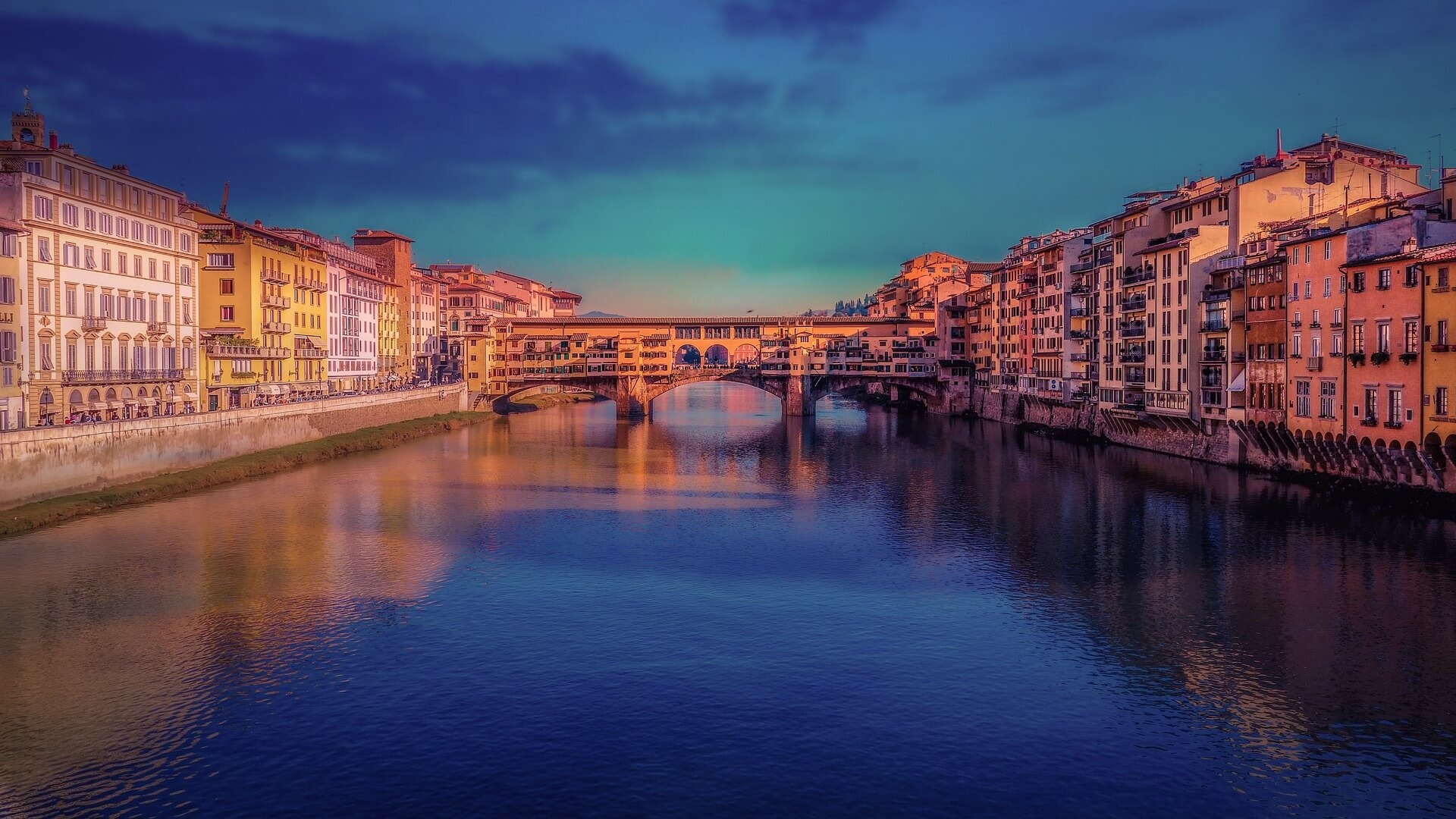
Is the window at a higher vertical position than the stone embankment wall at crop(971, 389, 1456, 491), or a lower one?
higher

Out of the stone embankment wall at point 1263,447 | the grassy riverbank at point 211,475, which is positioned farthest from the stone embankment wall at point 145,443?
the stone embankment wall at point 1263,447

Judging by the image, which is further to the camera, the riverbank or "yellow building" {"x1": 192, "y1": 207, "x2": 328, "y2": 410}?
the riverbank

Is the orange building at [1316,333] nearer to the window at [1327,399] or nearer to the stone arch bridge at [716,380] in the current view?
the window at [1327,399]

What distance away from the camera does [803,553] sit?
38406 mm

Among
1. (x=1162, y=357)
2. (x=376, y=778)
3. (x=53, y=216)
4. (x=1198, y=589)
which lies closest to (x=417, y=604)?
(x=376, y=778)

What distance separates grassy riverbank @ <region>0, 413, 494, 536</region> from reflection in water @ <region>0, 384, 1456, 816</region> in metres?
1.14

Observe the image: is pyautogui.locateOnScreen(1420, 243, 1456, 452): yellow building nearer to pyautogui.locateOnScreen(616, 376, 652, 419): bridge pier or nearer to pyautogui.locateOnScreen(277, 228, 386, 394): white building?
pyautogui.locateOnScreen(277, 228, 386, 394): white building

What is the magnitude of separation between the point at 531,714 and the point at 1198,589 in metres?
20.1

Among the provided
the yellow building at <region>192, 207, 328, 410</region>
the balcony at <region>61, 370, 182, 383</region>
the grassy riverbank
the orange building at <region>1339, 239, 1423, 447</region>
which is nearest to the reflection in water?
the grassy riverbank

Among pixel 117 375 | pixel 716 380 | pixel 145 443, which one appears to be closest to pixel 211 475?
pixel 145 443

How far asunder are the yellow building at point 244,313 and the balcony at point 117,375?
748cm

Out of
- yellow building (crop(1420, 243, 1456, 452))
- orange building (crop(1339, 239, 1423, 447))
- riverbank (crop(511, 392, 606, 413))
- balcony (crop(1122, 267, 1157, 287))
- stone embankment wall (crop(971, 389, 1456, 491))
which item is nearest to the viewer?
yellow building (crop(1420, 243, 1456, 452))

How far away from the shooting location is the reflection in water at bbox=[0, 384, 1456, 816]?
63.5 feet

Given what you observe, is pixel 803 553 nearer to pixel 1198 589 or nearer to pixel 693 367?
pixel 1198 589
